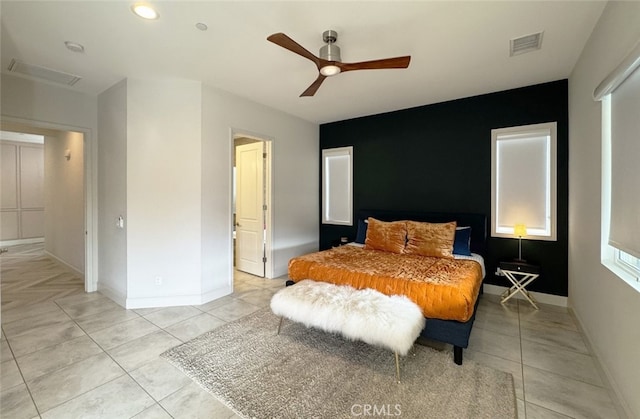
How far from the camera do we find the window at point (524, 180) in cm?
348

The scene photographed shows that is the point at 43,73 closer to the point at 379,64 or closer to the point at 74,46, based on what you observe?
the point at 74,46

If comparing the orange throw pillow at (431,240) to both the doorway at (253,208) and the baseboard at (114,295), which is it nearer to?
the doorway at (253,208)

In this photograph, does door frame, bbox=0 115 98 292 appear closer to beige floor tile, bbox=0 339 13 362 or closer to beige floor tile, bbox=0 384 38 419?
beige floor tile, bbox=0 339 13 362

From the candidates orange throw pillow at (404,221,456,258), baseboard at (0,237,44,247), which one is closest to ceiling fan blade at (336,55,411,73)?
orange throw pillow at (404,221,456,258)

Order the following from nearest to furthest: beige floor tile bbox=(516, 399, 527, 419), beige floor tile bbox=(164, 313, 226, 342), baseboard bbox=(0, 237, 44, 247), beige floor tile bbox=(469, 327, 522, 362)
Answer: beige floor tile bbox=(516, 399, 527, 419) → beige floor tile bbox=(469, 327, 522, 362) → beige floor tile bbox=(164, 313, 226, 342) → baseboard bbox=(0, 237, 44, 247)

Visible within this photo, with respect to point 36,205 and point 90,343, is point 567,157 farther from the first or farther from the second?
point 36,205

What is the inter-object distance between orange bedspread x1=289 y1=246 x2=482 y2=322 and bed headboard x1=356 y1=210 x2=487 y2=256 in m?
0.78

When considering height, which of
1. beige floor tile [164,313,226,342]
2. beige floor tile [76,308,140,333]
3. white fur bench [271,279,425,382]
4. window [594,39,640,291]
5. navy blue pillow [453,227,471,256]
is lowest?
beige floor tile [164,313,226,342]

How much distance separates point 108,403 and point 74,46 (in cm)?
317

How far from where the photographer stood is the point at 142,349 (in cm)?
246

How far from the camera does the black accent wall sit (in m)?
3.44

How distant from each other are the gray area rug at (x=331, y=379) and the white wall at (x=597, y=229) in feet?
2.32

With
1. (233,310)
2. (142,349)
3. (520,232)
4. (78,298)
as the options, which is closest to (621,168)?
(520,232)

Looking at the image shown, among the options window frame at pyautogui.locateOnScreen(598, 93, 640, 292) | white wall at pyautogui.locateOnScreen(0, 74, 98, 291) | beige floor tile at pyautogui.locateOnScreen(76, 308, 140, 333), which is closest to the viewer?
window frame at pyautogui.locateOnScreen(598, 93, 640, 292)
